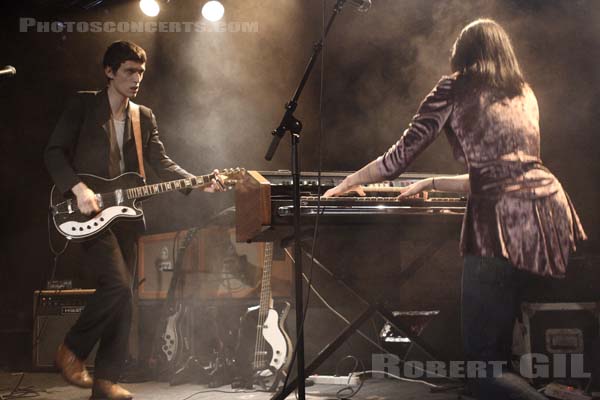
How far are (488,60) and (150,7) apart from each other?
13.9 feet

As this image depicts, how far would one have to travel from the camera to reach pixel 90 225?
12.2ft

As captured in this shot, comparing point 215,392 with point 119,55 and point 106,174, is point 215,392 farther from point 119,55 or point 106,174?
point 119,55

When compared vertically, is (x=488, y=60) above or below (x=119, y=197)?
above

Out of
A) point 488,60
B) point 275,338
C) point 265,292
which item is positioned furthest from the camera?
point 265,292

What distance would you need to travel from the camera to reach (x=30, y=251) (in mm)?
5637

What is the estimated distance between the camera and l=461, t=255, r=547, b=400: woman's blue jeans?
1988 mm

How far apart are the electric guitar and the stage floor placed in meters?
1.07

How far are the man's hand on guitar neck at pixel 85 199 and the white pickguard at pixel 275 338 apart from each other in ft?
4.41

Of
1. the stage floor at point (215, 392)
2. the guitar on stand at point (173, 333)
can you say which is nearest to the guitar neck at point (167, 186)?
the guitar on stand at point (173, 333)

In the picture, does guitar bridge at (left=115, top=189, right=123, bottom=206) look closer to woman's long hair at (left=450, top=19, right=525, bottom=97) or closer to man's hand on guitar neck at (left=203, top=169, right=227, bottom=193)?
man's hand on guitar neck at (left=203, top=169, right=227, bottom=193)

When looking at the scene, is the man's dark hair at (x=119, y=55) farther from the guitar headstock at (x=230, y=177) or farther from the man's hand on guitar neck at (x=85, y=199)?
the guitar headstock at (x=230, y=177)

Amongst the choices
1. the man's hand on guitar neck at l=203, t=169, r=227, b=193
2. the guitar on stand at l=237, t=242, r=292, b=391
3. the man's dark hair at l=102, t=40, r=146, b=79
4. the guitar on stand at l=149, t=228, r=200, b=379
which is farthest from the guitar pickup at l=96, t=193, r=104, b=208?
the guitar on stand at l=237, t=242, r=292, b=391

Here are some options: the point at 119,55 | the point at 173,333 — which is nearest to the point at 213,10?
the point at 119,55

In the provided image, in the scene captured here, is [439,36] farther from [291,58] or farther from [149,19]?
[149,19]
